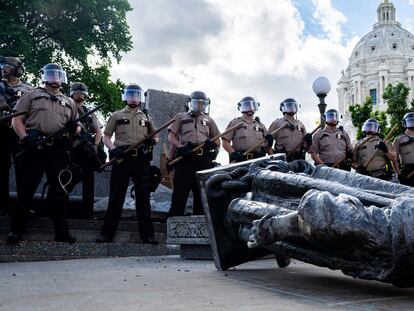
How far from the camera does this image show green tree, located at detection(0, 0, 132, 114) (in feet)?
68.9

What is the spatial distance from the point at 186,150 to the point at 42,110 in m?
2.14

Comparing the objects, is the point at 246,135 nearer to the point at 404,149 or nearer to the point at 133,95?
the point at 133,95

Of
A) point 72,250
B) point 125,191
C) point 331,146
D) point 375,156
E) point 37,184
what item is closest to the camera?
point 37,184

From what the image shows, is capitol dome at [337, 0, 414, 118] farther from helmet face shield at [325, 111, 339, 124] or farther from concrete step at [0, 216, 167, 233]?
concrete step at [0, 216, 167, 233]

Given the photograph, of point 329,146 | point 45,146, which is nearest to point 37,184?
point 45,146

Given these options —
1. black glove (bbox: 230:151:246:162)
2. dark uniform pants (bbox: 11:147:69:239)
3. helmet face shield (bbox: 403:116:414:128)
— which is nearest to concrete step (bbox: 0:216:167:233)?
dark uniform pants (bbox: 11:147:69:239)

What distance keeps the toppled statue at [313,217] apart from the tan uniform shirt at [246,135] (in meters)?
4.28

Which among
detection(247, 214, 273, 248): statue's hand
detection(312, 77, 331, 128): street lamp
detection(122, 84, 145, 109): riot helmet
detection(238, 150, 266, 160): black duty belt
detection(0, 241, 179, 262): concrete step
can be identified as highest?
detection(312, 77, 331, 128): street lamp

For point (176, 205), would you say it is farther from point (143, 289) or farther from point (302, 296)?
point (302, 296)

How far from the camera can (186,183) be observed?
25.1 ft

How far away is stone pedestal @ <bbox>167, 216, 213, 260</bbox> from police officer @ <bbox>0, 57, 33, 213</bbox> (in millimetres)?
2015

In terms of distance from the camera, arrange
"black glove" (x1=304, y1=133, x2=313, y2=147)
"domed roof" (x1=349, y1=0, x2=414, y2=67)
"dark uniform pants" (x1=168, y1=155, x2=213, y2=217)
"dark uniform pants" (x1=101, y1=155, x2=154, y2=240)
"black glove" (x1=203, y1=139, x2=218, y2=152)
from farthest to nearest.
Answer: "domed roof" (x1=349, y1=0, x2=414, y2=67)
"black glove" (x1=304, y1=133, x2=313, y2=147)
"black glove" (x1=203, y1=139, x2=218, y2=152)
"dark uniform pants" (x1=168, y1=155, x2=213, y2=217)
"dark uniform pants" (x1=101, y1=155, x2=154, y2=240)

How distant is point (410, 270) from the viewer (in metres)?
2.89

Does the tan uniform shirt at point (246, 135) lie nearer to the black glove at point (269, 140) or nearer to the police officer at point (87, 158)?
the black glove at point (269, 140)
